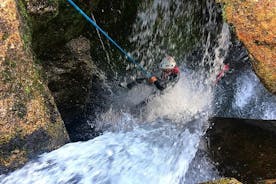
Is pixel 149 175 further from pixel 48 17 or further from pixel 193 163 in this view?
pixel 48 17

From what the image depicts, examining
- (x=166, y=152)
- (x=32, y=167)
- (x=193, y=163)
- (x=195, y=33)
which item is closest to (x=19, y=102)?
(x=32, y=167)

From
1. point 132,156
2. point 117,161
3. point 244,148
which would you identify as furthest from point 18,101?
point 244,148

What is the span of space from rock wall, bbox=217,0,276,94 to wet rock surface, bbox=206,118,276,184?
143cm

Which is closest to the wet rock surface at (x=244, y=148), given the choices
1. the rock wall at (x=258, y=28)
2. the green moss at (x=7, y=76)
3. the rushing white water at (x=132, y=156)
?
the rushing white water at (x=132, y=156)

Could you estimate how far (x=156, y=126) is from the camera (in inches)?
245

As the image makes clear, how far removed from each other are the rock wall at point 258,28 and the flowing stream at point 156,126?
5.89 feet

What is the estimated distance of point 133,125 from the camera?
6.62 metres

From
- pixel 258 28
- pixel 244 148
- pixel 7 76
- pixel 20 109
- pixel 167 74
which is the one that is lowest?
pixel 244 148

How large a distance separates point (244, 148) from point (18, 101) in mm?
3294

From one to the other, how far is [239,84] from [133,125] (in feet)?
8.21

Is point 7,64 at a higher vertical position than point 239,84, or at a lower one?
higher

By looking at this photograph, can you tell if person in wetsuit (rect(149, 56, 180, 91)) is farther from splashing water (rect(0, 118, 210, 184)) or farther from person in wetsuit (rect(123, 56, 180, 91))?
splashing water (rect(0, 118, 210, 184))

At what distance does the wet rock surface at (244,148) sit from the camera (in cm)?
482

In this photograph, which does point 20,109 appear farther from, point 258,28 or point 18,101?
→ point 258,28
